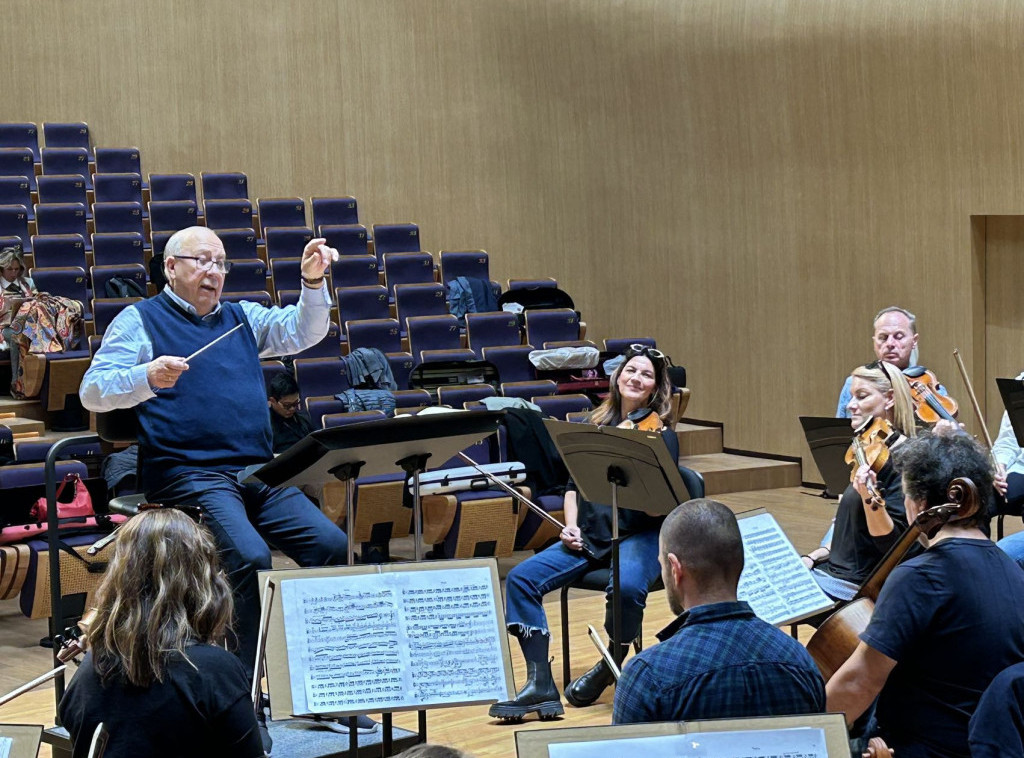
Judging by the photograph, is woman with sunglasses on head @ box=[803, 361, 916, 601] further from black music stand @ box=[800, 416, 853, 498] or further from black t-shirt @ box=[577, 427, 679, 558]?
black t-shirt @ box=[577, 427, 679, 558]

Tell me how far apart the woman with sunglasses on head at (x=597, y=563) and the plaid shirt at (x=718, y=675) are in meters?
1.79

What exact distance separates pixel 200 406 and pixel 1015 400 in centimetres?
278

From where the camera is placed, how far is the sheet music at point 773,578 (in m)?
3.07

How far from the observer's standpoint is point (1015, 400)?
4.59 m

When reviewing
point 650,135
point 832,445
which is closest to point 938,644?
point 832,445

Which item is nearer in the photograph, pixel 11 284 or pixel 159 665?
pixel 159 665

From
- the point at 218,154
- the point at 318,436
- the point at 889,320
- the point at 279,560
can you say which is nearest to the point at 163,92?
the point at 218,154

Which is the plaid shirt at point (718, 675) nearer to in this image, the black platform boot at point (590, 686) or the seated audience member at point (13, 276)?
the black platform boot at point (590, 686)

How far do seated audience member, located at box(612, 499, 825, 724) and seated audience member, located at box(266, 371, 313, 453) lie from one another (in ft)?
14.7

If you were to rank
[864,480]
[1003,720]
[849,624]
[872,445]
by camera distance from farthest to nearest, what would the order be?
[872,445] < [864,480] < [849,624] < [1003,720]

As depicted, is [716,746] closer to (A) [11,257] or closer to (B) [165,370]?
(B) [165,370]

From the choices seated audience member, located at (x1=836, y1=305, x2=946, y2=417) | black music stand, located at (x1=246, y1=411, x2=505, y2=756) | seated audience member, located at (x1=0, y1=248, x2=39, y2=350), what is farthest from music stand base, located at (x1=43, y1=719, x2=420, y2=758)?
seated audience member, located at (x1=0, y1=248, x2=39, y2=350)

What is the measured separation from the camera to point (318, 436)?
300 cm

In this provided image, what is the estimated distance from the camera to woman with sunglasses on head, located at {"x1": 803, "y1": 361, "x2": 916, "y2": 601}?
3816mm
